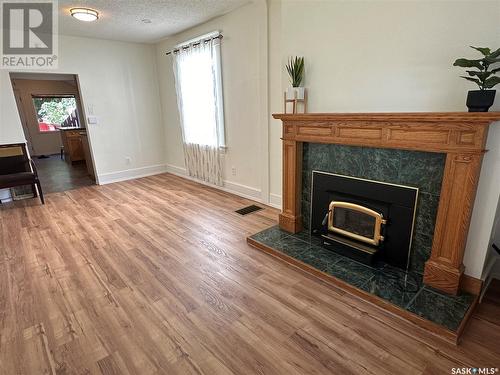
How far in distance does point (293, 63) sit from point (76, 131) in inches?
275

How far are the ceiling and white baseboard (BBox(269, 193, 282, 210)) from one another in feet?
8.04

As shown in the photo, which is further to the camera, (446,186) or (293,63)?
(293,63)

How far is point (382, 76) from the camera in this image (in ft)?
7.00

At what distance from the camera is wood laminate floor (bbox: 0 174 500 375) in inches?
59.0

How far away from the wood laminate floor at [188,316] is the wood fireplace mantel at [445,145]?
374 millimetres

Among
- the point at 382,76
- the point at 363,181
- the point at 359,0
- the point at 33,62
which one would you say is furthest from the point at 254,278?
the point at 33,62

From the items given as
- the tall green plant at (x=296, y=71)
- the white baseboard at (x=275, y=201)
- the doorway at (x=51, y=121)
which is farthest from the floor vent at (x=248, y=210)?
the doorway at (x=51, y=121)

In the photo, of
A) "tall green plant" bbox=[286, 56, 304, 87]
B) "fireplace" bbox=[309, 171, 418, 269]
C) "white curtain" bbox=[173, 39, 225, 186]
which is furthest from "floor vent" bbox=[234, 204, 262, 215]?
"tall green plant" bbox=[286, 56, 304, 87]

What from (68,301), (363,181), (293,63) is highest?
(293,63)

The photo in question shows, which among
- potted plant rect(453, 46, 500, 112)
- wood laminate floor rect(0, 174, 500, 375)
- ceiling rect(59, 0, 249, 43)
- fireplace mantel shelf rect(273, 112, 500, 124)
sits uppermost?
ceiling rect(59, 0, 249, 43)

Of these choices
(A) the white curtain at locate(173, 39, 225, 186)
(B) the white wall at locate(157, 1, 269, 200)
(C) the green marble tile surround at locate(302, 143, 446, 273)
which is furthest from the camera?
(A) the white curtain at locate(173, 39, 225, 186)

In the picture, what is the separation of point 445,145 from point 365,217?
0.81m

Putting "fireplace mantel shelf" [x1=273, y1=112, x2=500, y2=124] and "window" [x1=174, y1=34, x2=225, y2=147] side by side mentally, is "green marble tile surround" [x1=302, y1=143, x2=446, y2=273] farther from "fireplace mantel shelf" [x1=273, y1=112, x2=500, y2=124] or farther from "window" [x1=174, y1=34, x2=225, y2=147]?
"window" [x1=174, y1=34, x2=225, y2=147]

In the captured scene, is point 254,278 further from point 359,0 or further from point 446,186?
point 359,0
